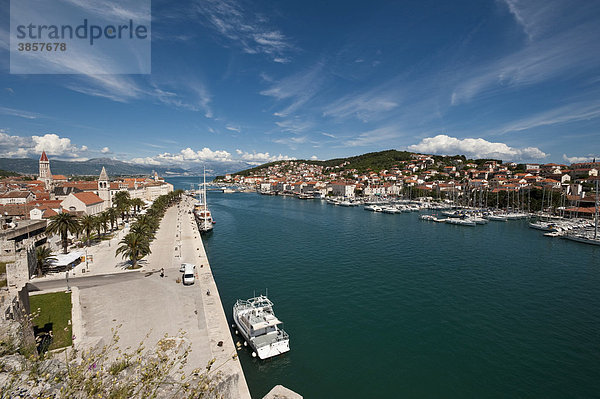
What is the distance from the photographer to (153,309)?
16562mm

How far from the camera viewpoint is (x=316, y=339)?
16422 millimetres

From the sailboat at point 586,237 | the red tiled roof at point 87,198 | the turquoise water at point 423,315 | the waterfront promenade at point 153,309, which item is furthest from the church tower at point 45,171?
the sailboat at point 586,237

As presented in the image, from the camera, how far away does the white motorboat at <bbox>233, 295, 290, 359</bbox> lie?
1460cm

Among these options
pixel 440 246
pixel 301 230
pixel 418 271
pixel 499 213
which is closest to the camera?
pixel 418 271

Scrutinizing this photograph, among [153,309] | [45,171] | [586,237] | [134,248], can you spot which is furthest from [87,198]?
[586,237]

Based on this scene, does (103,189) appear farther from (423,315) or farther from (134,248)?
(423,315)

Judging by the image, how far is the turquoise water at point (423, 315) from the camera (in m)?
13.5

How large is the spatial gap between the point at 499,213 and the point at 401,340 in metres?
67.9

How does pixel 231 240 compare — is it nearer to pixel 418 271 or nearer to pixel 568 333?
pixel 418 271

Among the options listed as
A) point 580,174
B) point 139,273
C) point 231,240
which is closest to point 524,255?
point 231,240

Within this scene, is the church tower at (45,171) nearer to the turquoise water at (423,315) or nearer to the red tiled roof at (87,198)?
the red tiled roof at (87,198)

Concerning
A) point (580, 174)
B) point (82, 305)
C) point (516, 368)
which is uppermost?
point (580, 174)

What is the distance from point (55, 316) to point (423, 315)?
2210 cm

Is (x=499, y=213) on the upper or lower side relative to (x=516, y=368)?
upper
